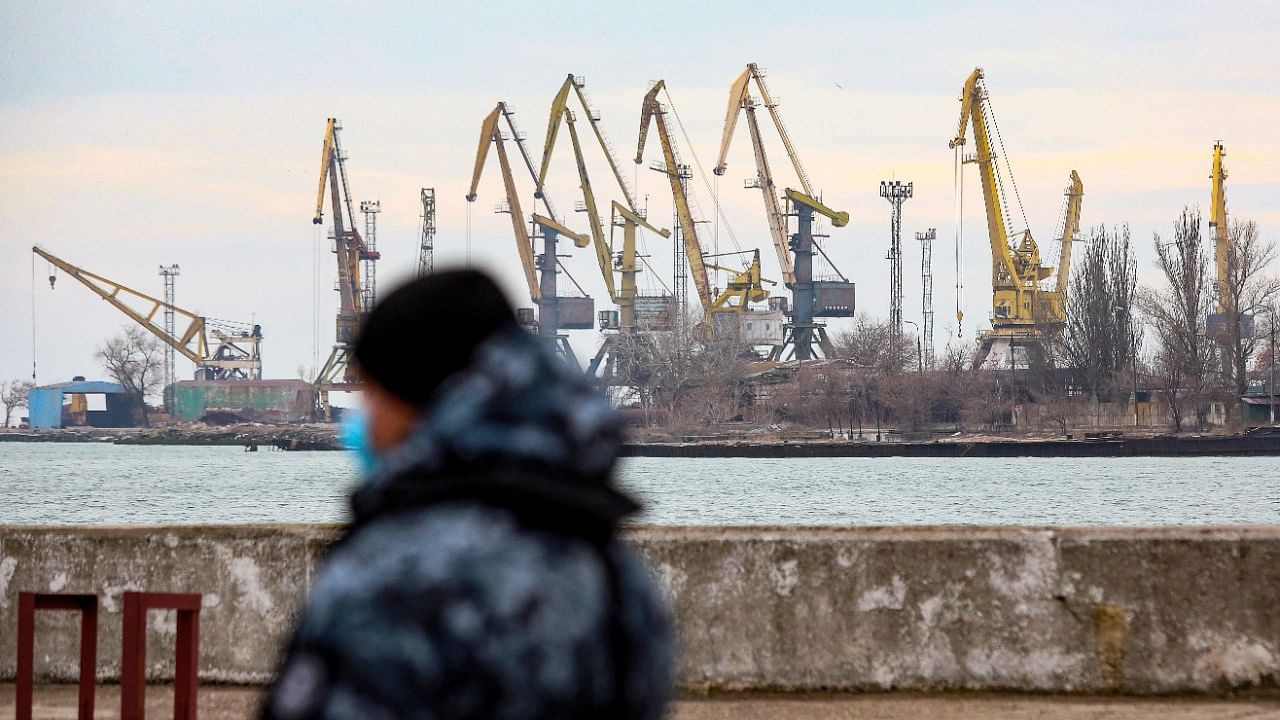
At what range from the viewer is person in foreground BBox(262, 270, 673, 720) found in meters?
1.37

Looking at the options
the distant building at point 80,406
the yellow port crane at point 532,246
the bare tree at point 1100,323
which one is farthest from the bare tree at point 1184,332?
the distant building at point 80,406

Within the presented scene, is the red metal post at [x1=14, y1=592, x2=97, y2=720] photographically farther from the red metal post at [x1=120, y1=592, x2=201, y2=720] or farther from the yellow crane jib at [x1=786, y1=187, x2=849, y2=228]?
the yellow crane jib at [x1=786, y1=187, x2=849, y2=228]

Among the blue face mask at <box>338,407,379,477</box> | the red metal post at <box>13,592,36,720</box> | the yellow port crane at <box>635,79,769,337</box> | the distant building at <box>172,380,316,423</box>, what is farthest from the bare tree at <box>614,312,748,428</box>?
the blue face mask at <box>338,407,379,477</box>

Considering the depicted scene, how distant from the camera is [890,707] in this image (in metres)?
4.74

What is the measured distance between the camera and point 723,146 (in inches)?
3622

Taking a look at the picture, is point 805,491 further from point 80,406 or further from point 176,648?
point 80,406

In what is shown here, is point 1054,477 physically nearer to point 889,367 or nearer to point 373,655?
point 889,367

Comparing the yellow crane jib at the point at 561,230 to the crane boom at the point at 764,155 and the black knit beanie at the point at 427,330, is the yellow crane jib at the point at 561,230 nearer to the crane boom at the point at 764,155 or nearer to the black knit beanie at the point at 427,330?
the crane boom at the point at 764,155

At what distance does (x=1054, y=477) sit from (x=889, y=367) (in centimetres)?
3072

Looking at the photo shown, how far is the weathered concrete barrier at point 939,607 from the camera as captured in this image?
4809 mm

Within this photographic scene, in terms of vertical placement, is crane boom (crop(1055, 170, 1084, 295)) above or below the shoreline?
above

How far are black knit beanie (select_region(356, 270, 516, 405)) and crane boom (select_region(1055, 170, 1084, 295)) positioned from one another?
9527cm

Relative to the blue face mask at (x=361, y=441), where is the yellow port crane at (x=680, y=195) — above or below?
above

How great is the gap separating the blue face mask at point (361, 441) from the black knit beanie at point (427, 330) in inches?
2.4
